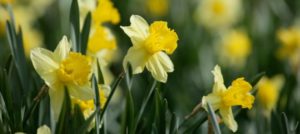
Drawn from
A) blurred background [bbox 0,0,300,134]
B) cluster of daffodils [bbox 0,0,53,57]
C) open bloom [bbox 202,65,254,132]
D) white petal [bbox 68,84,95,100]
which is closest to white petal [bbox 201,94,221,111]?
open bloom [bbox 202,65,254,132]

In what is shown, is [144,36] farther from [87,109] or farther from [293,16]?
[293,16]

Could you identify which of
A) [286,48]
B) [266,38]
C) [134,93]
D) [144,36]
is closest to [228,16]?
[266,38]

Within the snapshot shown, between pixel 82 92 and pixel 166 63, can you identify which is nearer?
pixel 82 92

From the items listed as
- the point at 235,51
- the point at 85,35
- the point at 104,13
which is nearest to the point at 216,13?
the point at 235,51

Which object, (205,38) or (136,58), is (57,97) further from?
(205,38)

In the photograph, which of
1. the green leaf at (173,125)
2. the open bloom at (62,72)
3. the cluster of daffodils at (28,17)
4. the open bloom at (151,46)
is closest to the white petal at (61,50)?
the open bloom at (62,72)

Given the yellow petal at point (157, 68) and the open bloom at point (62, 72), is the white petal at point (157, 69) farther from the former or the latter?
the open bloom at point (62, 72)

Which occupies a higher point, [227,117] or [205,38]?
[227,117]

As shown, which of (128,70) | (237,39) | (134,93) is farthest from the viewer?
(237,39)
